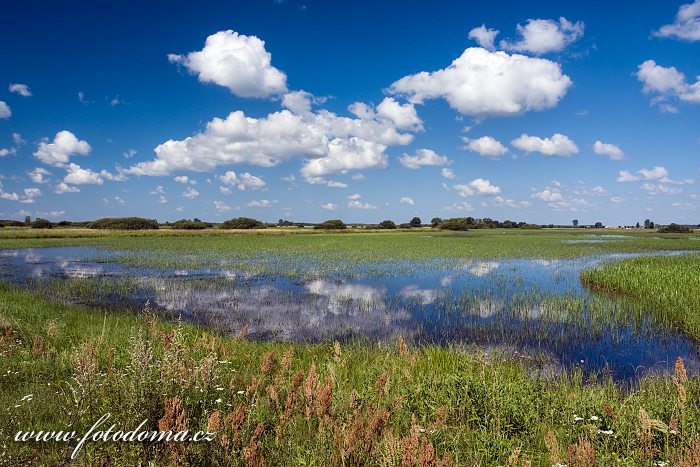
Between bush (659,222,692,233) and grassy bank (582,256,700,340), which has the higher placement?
bush (659,222,692,233)

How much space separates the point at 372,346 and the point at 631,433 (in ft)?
20.7

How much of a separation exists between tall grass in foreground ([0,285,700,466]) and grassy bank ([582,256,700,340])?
25.7 ft

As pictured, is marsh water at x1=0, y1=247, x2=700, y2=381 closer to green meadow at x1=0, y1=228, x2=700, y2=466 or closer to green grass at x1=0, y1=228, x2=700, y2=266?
green meadow at x1=0, y1=228, x2=700, y2=466

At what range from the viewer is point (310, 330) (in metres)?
12.9

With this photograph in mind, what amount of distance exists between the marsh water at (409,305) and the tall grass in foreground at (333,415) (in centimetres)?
315

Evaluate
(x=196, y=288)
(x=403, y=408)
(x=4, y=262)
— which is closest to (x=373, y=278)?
(x=196, y=288)

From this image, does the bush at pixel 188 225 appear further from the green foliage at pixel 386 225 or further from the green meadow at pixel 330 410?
the green meadow at pixel 330 410

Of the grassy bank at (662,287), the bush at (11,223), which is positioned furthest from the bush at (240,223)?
the grassy bank at (662,287)

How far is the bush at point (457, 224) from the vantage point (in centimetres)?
13488

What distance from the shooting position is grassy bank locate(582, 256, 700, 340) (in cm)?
1397

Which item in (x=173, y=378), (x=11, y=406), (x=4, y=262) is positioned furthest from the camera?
(x=4, y=262)

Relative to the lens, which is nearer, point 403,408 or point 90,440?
point 90,440

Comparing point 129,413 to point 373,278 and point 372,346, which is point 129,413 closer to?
point 372,346

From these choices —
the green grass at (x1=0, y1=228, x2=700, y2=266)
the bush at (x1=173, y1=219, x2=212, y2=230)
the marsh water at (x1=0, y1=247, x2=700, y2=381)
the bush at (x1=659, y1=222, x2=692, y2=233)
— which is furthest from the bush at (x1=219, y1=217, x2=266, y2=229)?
the bush at (x1=659, y1=222, x2=692, y2=233)
